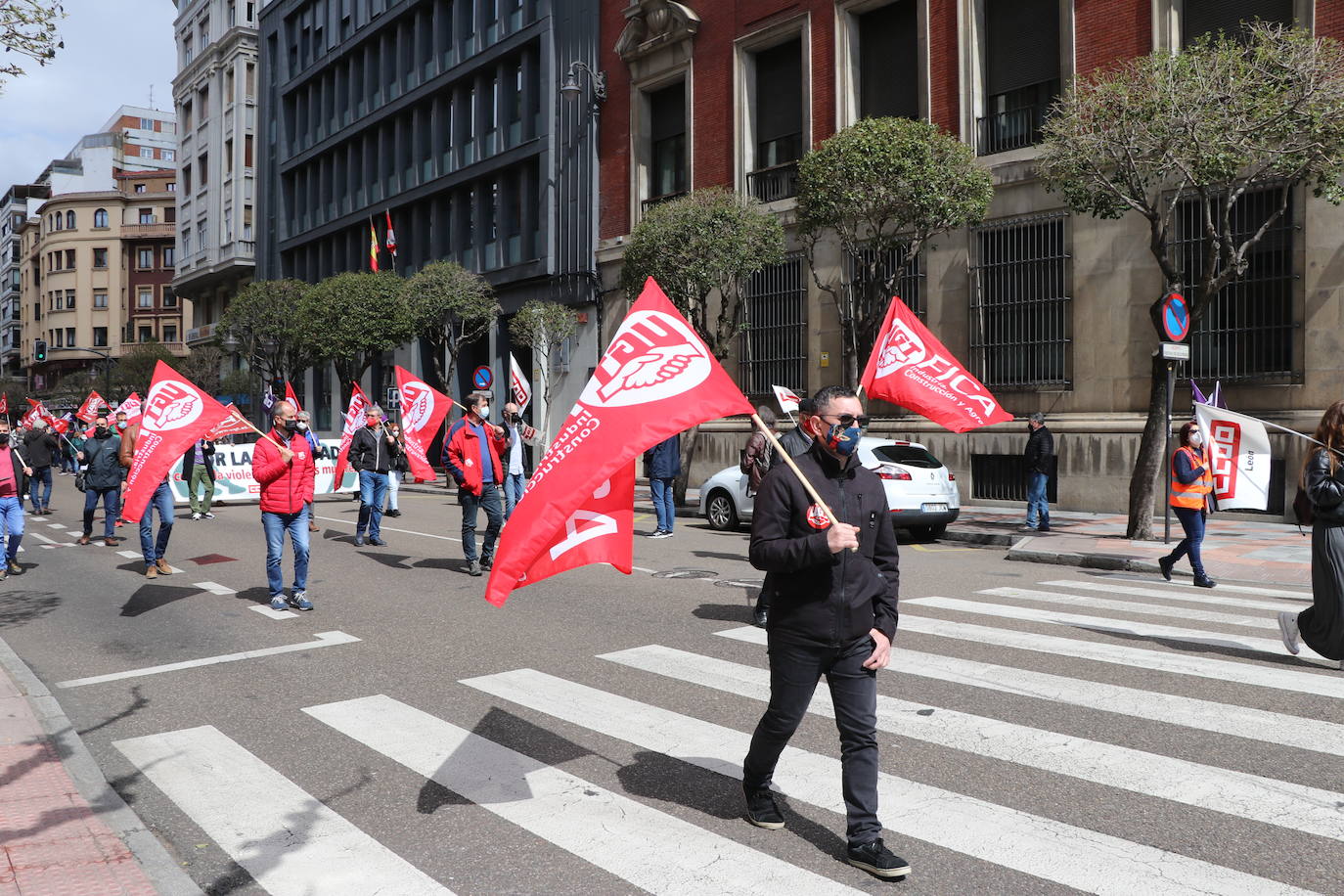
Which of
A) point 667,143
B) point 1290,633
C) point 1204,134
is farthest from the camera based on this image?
point 667,143

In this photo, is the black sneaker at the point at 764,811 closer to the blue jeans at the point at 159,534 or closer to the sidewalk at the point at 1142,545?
the sidewalk at the point at 1142,545

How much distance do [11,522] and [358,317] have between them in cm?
2111

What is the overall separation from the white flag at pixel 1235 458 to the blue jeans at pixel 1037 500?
5.86m

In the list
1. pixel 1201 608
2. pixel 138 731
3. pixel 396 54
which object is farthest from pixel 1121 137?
pixel 396 54

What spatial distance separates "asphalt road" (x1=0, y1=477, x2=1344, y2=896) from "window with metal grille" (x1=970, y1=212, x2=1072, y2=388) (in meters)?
10.3

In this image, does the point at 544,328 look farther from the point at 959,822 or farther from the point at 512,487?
the point at 959,822

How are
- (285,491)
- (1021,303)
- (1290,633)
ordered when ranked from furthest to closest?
(1021,303) → (285,491) → (1290,633)

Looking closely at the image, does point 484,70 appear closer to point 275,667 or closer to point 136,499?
point 136,499

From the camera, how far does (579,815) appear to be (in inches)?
173

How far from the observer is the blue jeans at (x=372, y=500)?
1461cm

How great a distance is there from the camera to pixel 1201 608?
9.24 metres

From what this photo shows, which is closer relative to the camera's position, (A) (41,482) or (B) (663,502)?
(B) (663,502)

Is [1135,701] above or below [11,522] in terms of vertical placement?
below

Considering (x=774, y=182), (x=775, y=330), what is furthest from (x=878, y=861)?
(x=774, y=182)
